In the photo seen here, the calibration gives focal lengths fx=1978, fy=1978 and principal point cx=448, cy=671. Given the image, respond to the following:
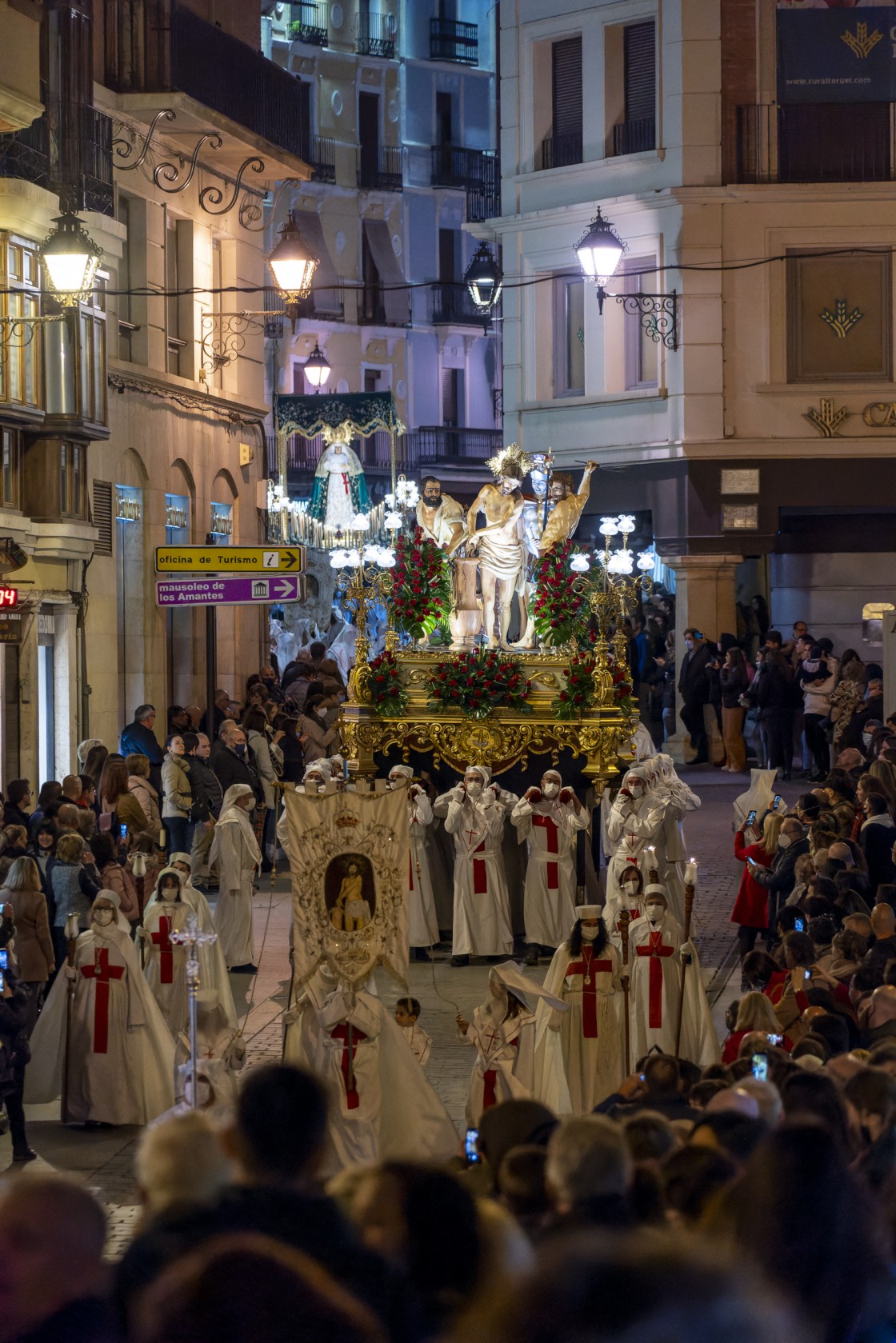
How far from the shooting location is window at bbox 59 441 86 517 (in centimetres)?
2166

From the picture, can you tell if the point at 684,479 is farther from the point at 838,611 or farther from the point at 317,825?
the point at 317,825

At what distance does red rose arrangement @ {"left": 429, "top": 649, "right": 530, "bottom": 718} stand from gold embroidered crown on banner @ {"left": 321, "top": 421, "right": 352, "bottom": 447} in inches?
478

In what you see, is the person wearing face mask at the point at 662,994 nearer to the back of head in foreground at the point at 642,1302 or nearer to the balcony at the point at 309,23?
the back of head in foreground at the point at 642,1302

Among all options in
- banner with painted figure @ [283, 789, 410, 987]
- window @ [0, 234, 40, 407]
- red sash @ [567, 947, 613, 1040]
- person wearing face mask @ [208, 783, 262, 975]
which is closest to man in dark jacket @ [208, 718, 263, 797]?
person wearing face mask @ [208, 783, 262, 975]

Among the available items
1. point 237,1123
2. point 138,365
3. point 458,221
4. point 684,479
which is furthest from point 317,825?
point 458,221

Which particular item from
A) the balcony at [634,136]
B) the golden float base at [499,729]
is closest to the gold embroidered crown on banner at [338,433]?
the balcony at [634,136]

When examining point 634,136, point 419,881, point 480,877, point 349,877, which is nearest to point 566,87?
point 634,136

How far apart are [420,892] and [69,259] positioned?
6.67 metres

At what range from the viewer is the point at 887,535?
29.0 m

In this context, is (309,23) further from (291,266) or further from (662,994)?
(662,994)

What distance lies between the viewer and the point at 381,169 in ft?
170

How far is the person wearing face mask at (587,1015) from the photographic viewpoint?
39.7 ft

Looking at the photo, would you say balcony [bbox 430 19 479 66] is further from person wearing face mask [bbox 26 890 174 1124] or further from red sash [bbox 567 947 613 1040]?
red sash [bbox 567 947 613 1040]

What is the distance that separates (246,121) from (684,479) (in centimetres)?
804
